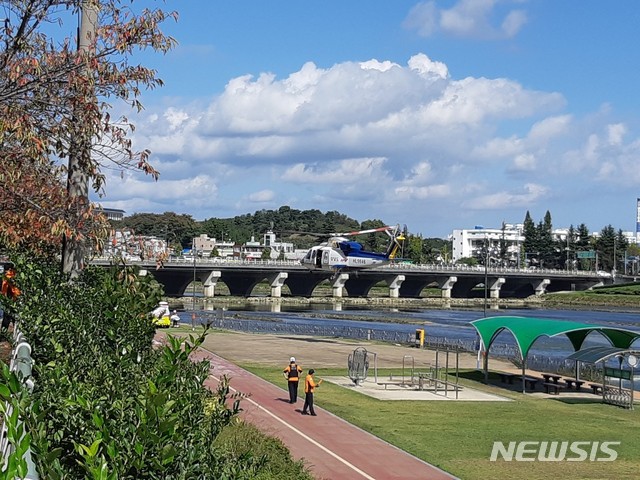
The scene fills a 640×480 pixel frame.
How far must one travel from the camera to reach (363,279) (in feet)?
550

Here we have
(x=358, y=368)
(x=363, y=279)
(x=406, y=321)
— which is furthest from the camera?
(x=363, y=279)

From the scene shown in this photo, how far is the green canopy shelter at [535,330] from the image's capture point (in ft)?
118

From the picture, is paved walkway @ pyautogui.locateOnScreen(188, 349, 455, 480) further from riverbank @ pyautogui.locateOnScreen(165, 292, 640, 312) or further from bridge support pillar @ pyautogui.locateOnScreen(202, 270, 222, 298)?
bridge support pillar @ pyautogui.locateOnScreen(202, 270, 222, 298)

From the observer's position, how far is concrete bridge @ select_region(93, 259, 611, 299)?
5510 inches

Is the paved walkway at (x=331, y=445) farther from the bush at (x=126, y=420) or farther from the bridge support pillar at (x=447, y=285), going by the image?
the bridge support pillar at (x=447, y=285)

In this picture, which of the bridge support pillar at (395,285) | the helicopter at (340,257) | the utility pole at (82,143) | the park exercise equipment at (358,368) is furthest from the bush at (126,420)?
the bridge support pillar at (395,285)

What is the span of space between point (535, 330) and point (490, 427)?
34.2 ft

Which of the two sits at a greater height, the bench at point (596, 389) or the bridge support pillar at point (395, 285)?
the bridge support pillar at point (395, 285)

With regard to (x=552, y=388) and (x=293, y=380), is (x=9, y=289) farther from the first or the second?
(x=552, y=388)

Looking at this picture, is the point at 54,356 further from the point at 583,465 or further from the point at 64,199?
the point at 583,465

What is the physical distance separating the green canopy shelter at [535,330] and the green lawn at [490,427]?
8.24ft

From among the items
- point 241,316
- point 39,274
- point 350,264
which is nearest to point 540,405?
point 39,274

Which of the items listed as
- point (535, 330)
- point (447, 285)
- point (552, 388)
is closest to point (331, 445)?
point (535, 330)

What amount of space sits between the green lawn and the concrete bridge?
8732 centimetres
